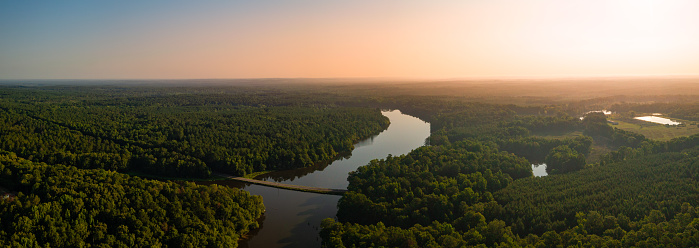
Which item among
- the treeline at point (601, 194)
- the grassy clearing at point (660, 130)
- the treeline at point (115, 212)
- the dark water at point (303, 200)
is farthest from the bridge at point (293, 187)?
the grassy clearing at point (660, 130)

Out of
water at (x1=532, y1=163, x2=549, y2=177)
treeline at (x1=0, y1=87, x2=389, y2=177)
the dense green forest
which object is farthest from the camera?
water at (x1=532, y1=163, x2=549, y2=177)

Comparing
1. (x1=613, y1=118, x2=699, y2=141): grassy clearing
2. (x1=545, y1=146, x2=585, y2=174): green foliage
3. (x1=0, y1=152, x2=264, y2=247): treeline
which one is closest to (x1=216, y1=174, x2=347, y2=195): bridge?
(x1=0, y1=152, x2=264, y2=247): treeline

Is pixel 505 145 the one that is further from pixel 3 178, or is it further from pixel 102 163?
pixel 3 178

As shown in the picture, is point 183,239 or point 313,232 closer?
point 183,239

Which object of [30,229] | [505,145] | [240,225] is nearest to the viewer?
[30,229]

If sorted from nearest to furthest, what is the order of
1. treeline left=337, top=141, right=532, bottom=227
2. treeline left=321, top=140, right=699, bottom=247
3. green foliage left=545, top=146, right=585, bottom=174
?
treeline left=321, top=140, right=699, bottom=247
treeline left=337, top=141, right=532, bottom=227
green foliage left=545, top=146, right=585, bottom=174

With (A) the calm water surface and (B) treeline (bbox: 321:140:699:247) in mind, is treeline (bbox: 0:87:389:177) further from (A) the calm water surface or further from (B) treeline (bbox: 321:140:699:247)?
(A) the calm water surface

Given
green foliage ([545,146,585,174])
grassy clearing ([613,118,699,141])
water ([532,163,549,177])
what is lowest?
water ([532,163,549,177])

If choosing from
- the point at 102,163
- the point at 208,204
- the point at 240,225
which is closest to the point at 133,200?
the point at 208,204
